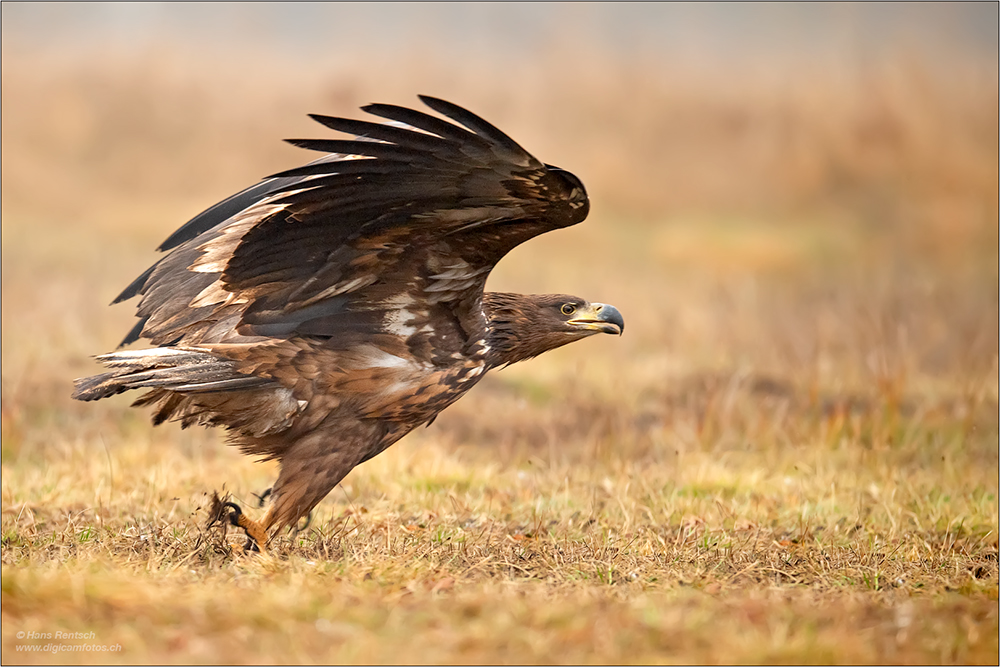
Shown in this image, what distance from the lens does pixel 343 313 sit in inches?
183

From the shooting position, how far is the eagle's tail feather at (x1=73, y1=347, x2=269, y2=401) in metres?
4.29

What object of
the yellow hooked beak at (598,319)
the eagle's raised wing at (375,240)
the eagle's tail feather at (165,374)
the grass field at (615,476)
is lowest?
the grass field at (615,476)

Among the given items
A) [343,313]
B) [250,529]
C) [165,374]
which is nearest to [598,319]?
[343,313]

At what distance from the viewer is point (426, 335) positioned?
4656 mm

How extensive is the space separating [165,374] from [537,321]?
5.35 ft

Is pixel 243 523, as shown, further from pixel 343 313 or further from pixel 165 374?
pixel 343 313

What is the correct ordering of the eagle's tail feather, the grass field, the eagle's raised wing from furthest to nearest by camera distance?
the eagle's tail feather → the eagle's raised wing → the grass field

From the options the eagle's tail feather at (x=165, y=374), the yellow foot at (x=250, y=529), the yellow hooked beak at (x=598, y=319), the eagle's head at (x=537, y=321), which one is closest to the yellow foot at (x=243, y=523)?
the yellow foot at (x=250, y=529)

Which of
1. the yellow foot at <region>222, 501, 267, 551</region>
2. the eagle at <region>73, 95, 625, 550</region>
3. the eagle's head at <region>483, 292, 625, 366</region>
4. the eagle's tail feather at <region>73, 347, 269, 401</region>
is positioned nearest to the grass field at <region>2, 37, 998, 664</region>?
the yellow foot at <region>222, 501, 267, 551</region>

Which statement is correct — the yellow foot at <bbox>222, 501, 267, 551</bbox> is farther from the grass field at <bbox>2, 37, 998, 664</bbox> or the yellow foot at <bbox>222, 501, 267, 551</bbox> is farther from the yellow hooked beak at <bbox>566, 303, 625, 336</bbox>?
the yellow hooked beak at <bbox>566, 303, 625, 336</bbox>

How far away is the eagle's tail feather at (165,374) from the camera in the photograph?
4289 millimetres

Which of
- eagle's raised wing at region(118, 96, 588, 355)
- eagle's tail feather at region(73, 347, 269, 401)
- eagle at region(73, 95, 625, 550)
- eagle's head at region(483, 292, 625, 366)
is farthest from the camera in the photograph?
eagle's head at region(483, 292, 625, 366)

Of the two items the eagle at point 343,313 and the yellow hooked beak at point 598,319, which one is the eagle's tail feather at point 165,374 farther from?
the yellow hooked beak at point 598,319

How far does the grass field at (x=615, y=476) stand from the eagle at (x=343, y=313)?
0.50 m
